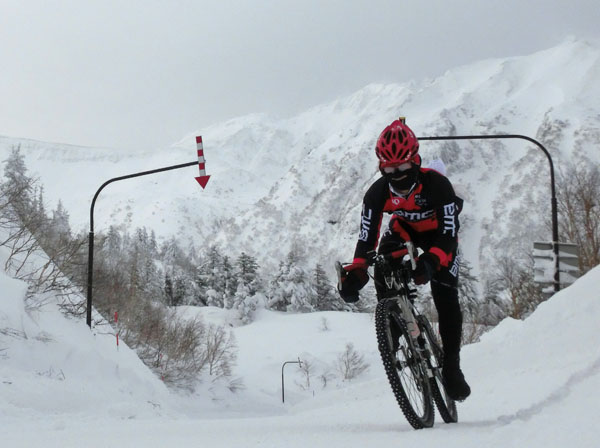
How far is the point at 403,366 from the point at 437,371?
56cm

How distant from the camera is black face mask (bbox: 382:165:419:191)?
4.23m

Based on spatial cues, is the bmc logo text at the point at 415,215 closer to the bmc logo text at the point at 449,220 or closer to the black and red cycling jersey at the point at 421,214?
the black and red cycling jersey at the point at 421,214

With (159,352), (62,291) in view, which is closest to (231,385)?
(159,352)

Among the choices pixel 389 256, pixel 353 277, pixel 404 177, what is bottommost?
pixel 353 277

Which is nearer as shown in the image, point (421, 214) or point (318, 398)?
point (421, 214)

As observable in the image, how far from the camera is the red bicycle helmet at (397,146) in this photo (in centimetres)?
412

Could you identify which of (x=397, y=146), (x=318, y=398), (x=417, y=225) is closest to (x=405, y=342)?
(x=417, y=225)

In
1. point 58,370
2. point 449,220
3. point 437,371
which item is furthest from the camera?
point 58,370

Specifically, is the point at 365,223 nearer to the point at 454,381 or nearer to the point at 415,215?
the point at 415,215

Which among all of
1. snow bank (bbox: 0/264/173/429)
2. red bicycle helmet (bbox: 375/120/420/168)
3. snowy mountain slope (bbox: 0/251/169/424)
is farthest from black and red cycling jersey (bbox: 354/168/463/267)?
snow bank (bbox: 0/264/173/429)

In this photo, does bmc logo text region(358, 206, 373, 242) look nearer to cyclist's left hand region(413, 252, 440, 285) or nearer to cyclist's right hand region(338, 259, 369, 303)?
cyclist's right hand region(338, 259, 369, 303)

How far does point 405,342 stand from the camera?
13.9 ft

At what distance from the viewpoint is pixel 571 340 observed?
24.5ft

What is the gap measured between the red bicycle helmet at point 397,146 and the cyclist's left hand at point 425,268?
2.48 feet
